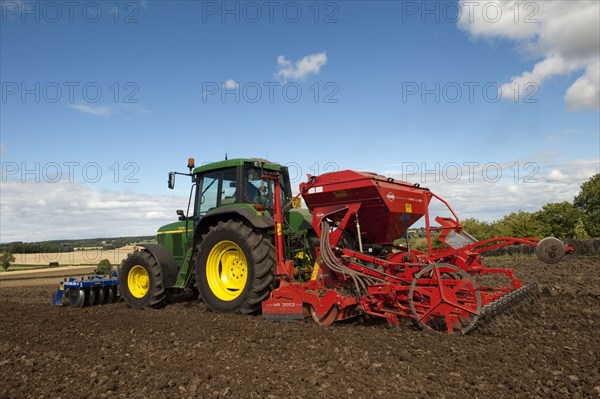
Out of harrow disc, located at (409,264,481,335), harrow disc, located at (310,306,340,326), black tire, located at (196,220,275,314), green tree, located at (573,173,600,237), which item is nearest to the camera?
harrow disc, located at (409,264,481,335)

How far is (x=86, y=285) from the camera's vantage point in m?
8.73

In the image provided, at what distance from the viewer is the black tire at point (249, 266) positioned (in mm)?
6340

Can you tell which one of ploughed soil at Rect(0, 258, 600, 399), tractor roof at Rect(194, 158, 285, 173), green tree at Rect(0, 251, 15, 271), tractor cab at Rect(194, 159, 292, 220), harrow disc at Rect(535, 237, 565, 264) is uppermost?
tractor roof at Rect(194, 158, 285, 173)

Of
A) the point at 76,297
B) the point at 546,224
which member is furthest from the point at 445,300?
the point at 546,224

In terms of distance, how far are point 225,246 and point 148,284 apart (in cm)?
211

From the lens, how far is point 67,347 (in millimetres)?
5031

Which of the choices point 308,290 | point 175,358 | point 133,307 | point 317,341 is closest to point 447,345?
point 317,341

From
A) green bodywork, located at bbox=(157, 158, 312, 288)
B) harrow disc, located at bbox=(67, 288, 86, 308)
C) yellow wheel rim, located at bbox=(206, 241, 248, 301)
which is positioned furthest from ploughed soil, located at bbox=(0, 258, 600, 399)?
harrow disc, located at bbox=(67, 288, 86, 308)

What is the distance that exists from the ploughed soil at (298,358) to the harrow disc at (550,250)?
0.79m

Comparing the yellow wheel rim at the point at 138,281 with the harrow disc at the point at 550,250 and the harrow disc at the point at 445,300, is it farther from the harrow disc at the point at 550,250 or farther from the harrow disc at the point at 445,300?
the harrow disc at the point at 550,250

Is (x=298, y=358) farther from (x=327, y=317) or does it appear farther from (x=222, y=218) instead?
(x=222, y=218)

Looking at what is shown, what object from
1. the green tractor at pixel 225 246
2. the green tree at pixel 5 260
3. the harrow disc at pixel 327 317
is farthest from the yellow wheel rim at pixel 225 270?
the green tree at pixel 5 260

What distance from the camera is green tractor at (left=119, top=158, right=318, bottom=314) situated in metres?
6.48

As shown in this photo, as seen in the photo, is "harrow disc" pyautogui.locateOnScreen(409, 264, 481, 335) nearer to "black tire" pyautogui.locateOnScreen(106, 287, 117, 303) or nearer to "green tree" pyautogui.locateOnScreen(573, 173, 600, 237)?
"black tire" pyautogui.locateOnScreen(106, 287, 117, 303)
